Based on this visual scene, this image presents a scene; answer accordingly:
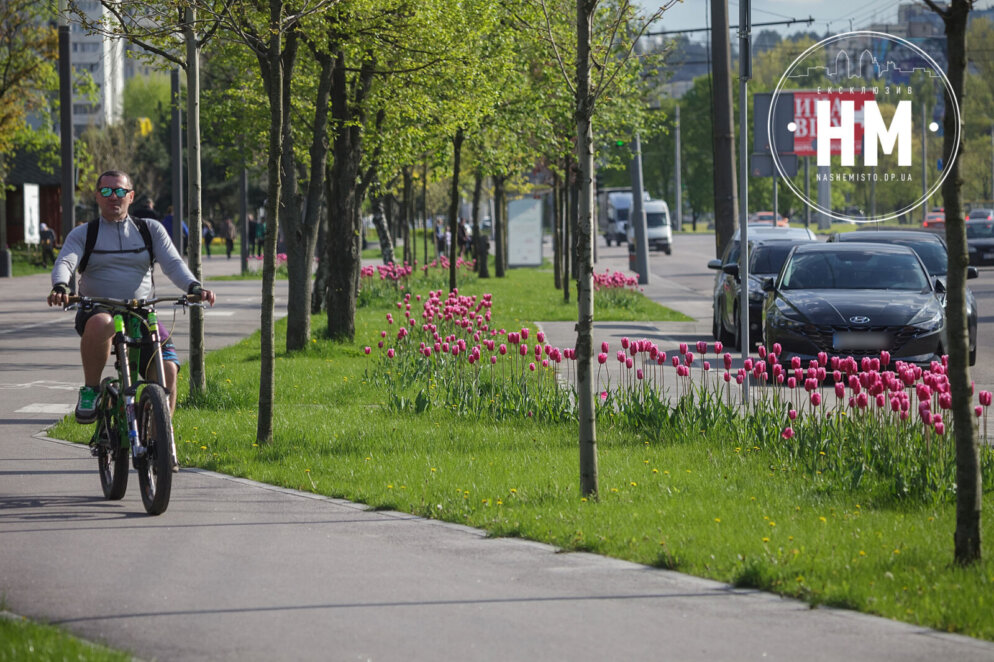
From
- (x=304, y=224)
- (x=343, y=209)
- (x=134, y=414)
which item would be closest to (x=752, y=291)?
(x=343, y=209)

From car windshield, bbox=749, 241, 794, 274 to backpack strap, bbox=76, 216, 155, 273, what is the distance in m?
13.6

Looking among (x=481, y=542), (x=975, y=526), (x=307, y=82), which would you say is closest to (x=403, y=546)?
(x=481, y=542)

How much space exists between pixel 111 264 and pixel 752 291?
12.8 metres

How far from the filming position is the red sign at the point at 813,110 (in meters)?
24.5

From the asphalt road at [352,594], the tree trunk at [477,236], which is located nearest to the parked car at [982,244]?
the tree trunk at [477,236]

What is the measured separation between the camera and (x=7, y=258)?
1646 inches

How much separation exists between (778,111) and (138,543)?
78.3ft

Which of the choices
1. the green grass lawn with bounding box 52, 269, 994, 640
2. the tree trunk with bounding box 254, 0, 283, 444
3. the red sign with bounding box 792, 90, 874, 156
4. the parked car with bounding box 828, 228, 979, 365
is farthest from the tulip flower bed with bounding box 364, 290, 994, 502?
the red sign with bounding box 792, 90, 874, 156

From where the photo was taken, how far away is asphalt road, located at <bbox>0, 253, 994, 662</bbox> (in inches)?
201

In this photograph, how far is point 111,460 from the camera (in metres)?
8.20

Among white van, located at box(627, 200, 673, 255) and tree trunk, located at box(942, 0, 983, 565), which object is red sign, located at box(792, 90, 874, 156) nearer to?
tree trunk, located at box(942, 0, 983, 565)

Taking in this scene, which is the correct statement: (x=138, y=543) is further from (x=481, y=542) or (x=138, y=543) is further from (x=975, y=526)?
(x=975, y=526)

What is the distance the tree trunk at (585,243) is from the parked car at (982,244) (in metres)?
42.3

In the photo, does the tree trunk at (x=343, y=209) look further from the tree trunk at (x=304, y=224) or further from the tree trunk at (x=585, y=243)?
the tree trunk at (x=585, y=243)
